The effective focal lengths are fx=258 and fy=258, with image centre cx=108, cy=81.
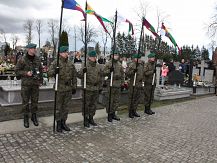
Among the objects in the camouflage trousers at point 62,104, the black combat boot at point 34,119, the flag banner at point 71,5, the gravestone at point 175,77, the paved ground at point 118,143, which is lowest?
the paved ground at point 118,143

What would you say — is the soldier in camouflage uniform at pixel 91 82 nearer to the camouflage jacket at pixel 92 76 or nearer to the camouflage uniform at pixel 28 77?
the camouflage jacket at pixel 92 76

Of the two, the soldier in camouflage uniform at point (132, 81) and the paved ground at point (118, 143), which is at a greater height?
the soldier in camouflage uniform at point (132, 81)

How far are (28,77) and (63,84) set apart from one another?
0.86 meters

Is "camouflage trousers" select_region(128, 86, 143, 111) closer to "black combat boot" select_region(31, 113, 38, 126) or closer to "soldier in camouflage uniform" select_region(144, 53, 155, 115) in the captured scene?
"soldier in camouflage uniform" select_region(144, 53, 155, 115)

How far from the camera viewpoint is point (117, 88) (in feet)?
24.8

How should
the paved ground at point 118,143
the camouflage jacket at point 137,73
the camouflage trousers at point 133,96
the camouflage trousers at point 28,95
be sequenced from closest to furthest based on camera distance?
the paved ground at point 118,143 → the camouflage trousers at point 28,95 → the camouflage jacket at point 137,73 → the camouflage trousers at point 133,96

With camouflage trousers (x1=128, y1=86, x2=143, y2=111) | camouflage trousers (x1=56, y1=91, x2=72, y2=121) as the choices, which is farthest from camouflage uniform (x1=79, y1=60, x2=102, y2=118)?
camouflage trousers (x1=128, y1=86, x2=143, y2=111)

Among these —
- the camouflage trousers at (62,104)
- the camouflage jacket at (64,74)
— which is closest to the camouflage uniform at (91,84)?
the camouflage jacket at (64,74)

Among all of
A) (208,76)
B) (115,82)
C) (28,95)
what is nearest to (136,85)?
(115,82)

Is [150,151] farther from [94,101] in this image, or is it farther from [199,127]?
[199,127]

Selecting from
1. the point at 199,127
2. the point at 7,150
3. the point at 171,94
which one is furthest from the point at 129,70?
the point at 171,94

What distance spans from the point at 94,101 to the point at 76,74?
3.04 ft

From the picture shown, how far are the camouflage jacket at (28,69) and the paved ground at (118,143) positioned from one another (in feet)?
3.80

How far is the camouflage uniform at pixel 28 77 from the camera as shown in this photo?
622cm
